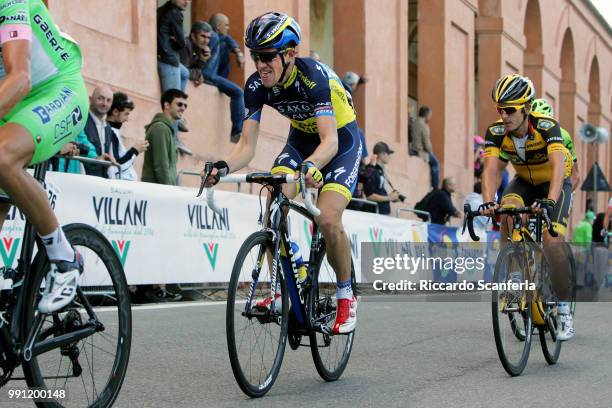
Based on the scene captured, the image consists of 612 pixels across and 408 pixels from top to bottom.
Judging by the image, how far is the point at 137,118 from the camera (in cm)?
1603

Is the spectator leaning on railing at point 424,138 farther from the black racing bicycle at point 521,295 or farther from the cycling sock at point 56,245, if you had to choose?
the cycling sock at point 56,245

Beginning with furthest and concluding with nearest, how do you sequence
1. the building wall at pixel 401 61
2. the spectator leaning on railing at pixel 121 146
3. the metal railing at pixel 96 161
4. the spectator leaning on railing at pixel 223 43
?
1. the spectator leaning on railing at pixel 223 43
2. the building wall at pixel 401 61
3. the spectator leaning on railing at pixel 121 146
4. the metal railing at pixel 96 161

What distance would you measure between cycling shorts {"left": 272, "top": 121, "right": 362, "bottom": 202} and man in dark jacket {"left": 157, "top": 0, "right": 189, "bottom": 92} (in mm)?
8355

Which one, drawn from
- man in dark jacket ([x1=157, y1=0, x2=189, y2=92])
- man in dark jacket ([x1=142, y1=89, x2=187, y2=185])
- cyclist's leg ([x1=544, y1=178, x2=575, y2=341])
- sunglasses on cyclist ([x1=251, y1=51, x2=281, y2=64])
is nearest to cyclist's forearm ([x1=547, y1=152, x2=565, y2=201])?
cyclist's leg ([x1=544, y1=178, x2=575, y2=341])

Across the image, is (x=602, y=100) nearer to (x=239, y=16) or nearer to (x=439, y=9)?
(x=439, y=9)

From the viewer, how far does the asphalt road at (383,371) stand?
607 centimetres

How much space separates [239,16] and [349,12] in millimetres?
6790

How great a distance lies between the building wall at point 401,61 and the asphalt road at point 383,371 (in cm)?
631

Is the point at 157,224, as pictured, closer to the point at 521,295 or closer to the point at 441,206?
the point at 521,295

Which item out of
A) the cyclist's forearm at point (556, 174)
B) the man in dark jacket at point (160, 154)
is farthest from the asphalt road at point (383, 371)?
the man in dark jacket at point (160, 154)

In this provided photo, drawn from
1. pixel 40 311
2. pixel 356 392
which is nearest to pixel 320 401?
pixel 356 392

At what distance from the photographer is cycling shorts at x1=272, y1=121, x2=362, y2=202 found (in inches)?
270

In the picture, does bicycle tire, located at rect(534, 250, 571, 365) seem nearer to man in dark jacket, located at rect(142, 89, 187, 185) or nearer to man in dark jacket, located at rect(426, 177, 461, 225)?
man in dark jacket, located at rect(142, 89, 187, 185)

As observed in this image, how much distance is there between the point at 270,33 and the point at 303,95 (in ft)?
1.78
